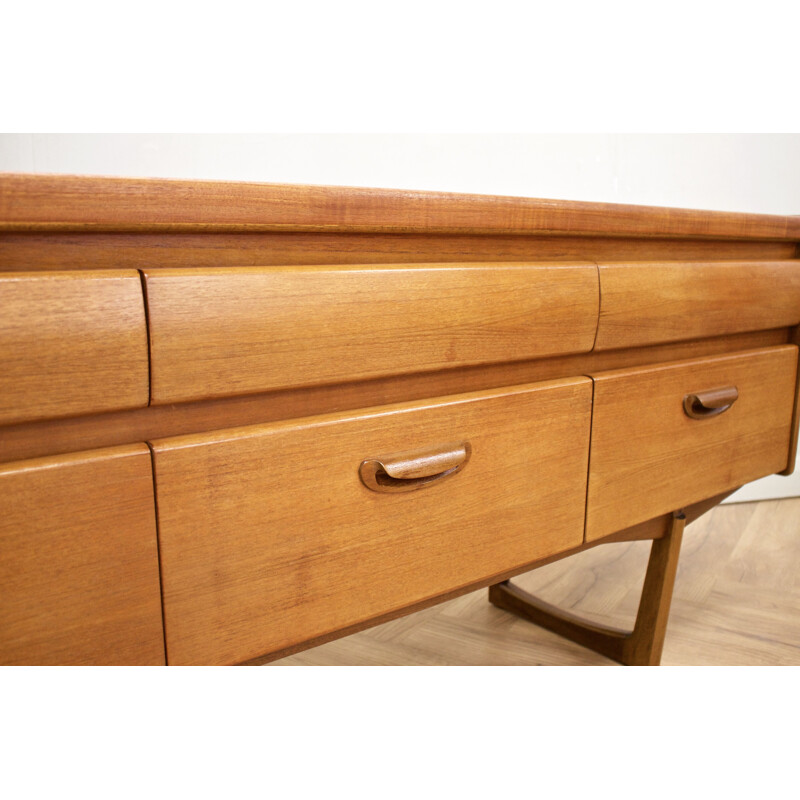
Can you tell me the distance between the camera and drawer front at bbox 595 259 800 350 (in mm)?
826

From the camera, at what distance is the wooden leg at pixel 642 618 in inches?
44.6

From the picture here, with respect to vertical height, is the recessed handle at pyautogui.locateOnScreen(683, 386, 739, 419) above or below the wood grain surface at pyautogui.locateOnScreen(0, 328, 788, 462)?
below

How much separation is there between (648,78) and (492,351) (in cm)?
133

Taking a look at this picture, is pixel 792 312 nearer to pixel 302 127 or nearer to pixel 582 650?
pixel 582 650

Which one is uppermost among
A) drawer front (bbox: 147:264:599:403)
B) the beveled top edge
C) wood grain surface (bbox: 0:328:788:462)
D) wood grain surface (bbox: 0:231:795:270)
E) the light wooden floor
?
the beveled top edge

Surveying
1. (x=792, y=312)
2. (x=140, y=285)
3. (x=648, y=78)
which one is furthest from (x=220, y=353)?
(x=648, y=78)

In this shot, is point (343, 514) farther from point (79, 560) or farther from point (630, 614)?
point (630, 614)

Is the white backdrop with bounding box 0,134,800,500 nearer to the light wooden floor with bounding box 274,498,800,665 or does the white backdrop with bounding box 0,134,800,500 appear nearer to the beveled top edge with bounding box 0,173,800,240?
the light wooden floor with bounding box 274,498,800,665

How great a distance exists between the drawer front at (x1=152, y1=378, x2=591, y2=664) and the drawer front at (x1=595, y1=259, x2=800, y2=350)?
0.11 m

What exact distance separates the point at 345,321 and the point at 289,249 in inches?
2.8

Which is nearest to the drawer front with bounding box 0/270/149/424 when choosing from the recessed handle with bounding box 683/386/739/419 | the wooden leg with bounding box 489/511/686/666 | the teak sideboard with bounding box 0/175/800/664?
the teak sideboard with bounding box 0/175/800/664

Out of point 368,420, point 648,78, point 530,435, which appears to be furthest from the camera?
point 648,78

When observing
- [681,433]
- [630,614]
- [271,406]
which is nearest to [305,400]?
[271,406]

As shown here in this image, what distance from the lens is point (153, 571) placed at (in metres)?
0.54
